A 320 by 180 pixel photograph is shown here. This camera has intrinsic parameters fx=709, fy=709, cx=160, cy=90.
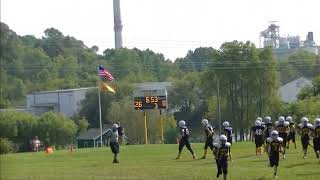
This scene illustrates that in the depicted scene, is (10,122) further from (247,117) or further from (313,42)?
(313,42)

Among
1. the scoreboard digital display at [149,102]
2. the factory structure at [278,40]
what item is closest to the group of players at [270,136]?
the scoreboard digital display at [149,102]

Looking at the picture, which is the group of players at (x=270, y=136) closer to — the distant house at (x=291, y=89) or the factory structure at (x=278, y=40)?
the distant house at (x=291, y=89)

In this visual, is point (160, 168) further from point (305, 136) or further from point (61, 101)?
point (61, 101)

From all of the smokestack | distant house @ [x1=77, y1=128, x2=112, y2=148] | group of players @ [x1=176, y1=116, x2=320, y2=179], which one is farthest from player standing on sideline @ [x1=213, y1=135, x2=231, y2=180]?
the smokestack

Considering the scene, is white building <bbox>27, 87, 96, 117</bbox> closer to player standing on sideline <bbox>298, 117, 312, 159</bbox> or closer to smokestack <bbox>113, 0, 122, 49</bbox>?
smokestack <bbox>113, 0, 122, 49</bbox>

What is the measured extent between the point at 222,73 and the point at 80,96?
2348cm

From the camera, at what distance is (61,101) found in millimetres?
101625

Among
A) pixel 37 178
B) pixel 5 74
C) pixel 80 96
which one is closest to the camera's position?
pixel 5 74

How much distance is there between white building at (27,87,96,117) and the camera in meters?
98.0

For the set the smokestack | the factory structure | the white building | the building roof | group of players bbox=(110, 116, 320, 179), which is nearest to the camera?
group of players bbox=(110, 116, 320, 179)

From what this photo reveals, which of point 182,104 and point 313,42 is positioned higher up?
point 313,42

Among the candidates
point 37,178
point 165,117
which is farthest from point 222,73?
point 37,178

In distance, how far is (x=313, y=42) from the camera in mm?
163875

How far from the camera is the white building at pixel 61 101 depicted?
97969 mm
